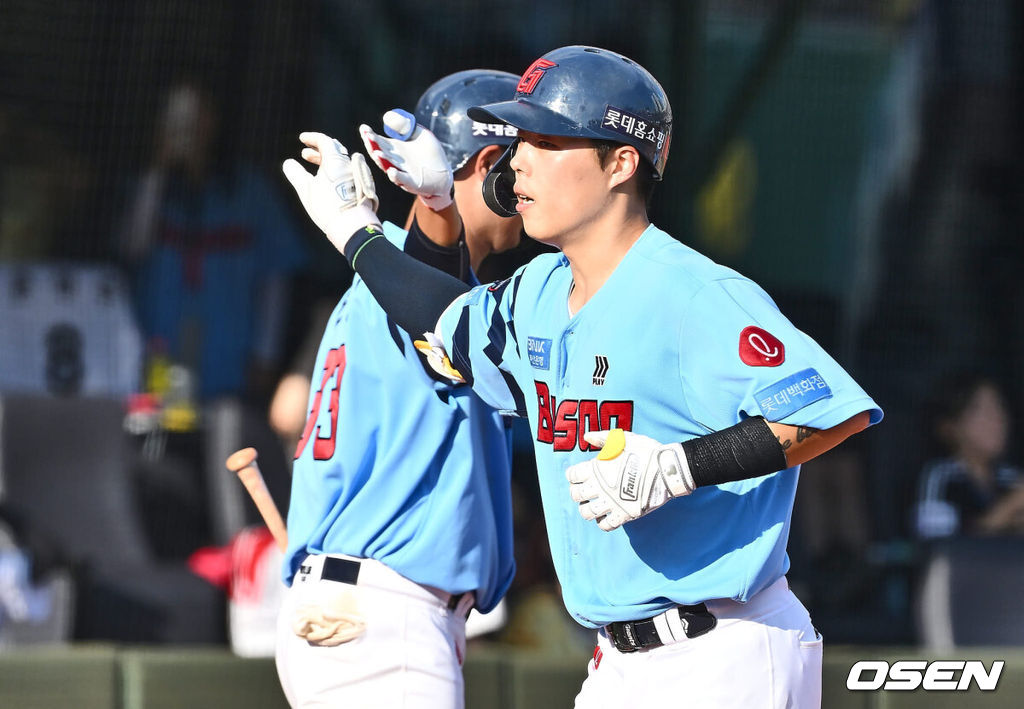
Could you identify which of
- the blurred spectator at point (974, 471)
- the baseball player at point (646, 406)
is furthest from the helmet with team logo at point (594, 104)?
the blurred spectator at point (974, 471)

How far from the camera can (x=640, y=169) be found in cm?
277

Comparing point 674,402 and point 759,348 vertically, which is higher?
point 759,348

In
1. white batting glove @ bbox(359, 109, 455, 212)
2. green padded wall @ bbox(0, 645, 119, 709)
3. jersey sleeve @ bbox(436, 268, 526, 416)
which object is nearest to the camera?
jersey sleeve @ bbox(436, 268, 526, 416)

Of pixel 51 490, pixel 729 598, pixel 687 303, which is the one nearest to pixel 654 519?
pixel 729 598

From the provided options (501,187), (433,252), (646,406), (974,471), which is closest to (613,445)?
(646,406)

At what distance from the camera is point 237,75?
281 inches

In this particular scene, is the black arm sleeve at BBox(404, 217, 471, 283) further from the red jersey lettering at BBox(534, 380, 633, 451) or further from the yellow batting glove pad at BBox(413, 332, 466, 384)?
the red jersey lettering at BBox(534, 380, 633, 451)

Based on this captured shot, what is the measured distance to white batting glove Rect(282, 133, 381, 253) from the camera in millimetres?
3068

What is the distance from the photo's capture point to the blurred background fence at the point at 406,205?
257 inches

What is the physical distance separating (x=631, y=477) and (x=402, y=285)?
794 mm

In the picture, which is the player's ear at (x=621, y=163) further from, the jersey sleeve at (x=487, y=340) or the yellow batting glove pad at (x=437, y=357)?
the yellow batting glove pad at (x=437, y=357)

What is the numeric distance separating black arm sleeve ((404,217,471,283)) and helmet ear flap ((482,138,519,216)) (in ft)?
0.57

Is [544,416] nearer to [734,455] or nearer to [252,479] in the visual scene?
[734,455]

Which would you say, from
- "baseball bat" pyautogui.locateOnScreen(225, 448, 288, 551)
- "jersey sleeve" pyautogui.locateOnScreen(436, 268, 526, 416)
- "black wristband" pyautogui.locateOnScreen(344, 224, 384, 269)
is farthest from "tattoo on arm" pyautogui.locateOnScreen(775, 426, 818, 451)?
"baseball bat" pyautogui.locateOnScreen(225, 448, 288, 551)
